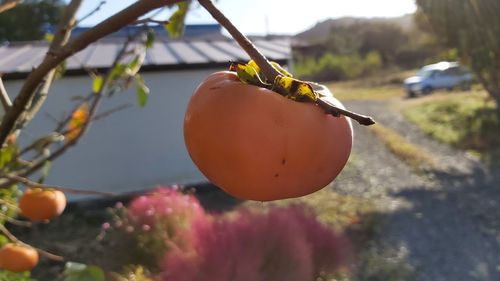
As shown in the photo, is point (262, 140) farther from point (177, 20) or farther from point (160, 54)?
point (160, 54)

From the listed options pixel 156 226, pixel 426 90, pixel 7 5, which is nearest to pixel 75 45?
pixel 7 5

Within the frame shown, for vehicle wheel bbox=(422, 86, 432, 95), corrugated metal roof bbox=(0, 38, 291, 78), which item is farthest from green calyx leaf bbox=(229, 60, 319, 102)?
vehicle wheel bbox=(422, 86, 432, 95)

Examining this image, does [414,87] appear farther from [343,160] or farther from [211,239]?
[343,160]

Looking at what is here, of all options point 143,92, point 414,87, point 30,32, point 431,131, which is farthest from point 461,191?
point 30,32

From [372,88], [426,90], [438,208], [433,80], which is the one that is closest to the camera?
[438,208]

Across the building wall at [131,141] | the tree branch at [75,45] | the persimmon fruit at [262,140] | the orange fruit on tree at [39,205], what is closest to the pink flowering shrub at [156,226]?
the building wall at [131,141]

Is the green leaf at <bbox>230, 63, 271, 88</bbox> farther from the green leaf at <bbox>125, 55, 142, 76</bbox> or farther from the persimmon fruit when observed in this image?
the green leaf at <bbox>125, 55, 142, 76</bbox>

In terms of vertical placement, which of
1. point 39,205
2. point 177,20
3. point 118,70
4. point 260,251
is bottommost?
point 260,251
